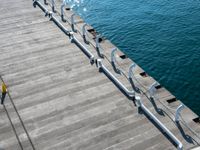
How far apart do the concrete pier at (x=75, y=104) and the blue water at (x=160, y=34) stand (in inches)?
436

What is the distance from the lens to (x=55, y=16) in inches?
1567

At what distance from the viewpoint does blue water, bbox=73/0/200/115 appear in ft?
133

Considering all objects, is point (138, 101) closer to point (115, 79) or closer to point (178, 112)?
point (178, 112)

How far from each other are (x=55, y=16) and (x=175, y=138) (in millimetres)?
23102

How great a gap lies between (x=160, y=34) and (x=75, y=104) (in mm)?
28149

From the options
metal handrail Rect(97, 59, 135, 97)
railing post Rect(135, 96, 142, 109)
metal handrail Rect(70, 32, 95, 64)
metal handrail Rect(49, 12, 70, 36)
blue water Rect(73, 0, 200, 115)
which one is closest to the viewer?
railing post Rect(135, 96, 142, 109)

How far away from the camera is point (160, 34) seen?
50.8m

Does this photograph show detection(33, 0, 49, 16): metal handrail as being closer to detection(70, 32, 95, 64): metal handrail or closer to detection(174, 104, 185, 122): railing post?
detection(70, 32, 95, 64): metal handrail

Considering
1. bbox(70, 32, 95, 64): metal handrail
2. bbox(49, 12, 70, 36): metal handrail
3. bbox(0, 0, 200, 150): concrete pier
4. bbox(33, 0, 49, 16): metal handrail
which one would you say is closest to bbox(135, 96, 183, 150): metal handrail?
bbox(0, 0, 200, 150): concrete pier

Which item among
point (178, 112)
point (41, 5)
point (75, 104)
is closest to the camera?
point (178, 112)

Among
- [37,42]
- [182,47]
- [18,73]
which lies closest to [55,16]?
[37,42]

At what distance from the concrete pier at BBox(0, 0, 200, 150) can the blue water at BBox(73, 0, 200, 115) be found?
11.1 meters

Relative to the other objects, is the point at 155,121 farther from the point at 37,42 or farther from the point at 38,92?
the point at 37,42

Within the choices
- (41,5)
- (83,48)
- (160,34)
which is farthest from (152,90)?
(160,34)
